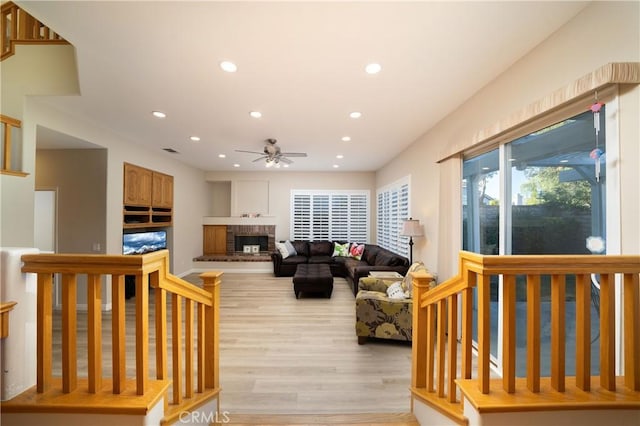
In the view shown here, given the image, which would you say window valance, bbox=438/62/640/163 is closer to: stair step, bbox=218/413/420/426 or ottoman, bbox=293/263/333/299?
stair step, bbox=218/413/420/426

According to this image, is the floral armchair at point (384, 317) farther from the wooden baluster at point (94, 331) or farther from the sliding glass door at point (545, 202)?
the wooden baluster at point (94, 331)

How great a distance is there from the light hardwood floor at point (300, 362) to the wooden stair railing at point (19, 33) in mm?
3419

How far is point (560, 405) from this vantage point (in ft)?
3.65

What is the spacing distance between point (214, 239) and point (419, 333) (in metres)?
6.64

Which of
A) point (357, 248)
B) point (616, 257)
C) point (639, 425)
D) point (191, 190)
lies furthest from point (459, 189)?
point (191, 190)

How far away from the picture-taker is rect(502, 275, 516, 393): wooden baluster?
3.84 ft

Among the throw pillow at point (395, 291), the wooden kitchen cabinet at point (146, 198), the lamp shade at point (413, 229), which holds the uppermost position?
the wooden kitchen cabinet at point (146, 198)

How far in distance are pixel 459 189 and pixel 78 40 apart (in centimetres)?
386

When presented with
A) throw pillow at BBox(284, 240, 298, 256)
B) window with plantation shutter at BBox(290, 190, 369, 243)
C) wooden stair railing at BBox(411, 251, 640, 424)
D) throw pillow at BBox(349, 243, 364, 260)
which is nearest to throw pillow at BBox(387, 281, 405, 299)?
wooden stair railing at BBox(411, 251, 640, 424)

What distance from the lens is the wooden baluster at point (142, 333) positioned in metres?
1.17

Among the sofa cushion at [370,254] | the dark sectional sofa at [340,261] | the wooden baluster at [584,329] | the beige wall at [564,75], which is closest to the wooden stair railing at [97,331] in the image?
the wooden baluster at [584,329]

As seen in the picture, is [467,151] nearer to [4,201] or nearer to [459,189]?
[459,189]

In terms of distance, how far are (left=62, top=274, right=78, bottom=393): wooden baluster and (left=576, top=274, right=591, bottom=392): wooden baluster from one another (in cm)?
246

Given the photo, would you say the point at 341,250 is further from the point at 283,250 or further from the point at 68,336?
the point at 68,336
